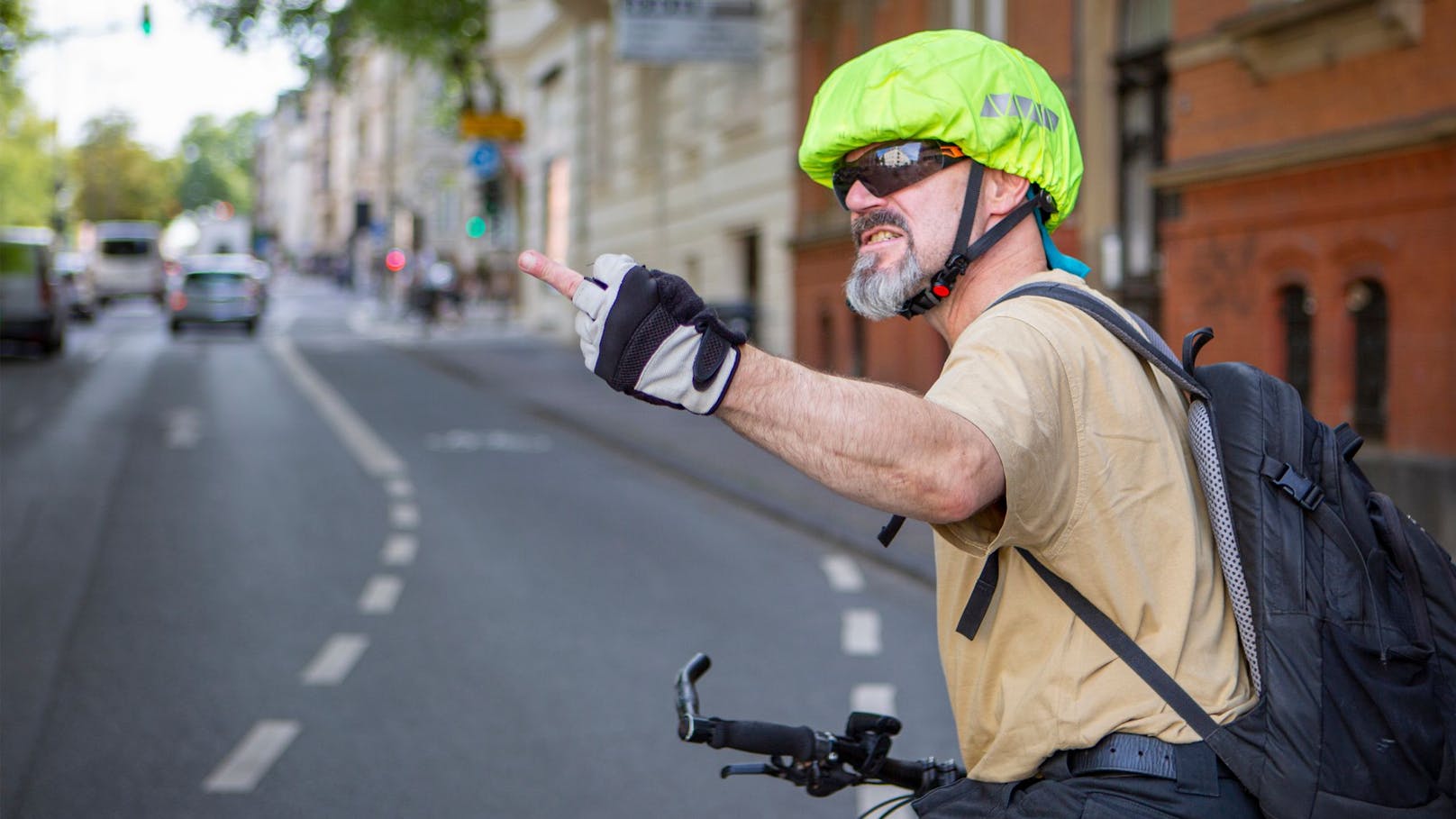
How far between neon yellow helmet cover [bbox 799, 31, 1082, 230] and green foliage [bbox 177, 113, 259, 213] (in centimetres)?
16854

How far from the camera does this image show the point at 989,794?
213 cm

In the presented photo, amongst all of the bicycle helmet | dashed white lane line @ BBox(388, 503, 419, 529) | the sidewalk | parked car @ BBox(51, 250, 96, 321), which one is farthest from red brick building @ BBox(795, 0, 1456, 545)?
parked car @ BBox(51, 250, 96, 321)

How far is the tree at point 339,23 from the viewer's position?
3606 cm

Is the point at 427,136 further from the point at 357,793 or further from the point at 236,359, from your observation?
the point at 357,793

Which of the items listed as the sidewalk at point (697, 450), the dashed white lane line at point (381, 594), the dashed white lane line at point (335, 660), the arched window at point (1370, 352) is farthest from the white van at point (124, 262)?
the dashed white lane line at point (335, 660)

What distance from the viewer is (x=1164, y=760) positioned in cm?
194

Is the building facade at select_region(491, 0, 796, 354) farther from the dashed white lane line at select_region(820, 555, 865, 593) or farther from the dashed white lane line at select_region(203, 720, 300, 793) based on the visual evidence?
the dashed white lane line at select_region(203, 720, 300, 793)

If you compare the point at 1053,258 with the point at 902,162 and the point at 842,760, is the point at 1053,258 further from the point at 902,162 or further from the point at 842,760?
the point at 842,760

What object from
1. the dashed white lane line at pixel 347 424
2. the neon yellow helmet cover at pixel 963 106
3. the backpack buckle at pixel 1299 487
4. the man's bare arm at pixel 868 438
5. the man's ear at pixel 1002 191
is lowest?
the dashed white lane line at pixel 347 424

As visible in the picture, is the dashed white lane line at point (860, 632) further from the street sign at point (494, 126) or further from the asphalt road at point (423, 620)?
the street sign at point (494, 126)

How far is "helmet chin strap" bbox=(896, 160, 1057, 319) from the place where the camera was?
2.10 meters

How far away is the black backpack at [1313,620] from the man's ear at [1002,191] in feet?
0.57

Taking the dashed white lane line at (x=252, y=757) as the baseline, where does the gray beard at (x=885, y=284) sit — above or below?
above

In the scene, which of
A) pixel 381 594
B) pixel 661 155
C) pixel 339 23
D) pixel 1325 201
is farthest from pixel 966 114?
pixel 339 23
